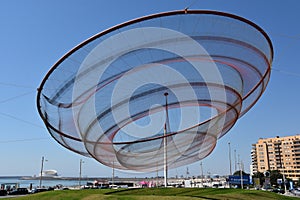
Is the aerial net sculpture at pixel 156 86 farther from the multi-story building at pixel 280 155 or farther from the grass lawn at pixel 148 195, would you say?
the multi-story building at pixel 280 155

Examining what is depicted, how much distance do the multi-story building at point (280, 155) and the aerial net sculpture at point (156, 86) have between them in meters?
139

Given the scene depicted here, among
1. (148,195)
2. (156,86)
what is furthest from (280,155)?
(156,86)

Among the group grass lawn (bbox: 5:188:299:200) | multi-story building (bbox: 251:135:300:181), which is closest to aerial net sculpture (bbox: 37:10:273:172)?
grass lawn (bbox: 5:188:299:200)

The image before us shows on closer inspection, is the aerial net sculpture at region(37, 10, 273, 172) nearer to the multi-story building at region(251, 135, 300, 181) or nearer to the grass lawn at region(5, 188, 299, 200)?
the grass lawn at region(5, 188, 299, 200)

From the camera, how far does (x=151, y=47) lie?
13734mm

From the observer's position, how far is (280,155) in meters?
157

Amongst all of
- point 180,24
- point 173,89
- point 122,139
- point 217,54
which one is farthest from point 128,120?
point 180,24

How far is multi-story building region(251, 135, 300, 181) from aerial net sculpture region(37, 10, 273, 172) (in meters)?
139

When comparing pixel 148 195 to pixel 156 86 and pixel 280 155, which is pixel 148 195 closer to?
pixel 156 86

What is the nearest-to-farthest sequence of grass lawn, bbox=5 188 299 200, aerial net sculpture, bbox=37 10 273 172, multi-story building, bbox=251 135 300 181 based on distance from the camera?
1. aerial net sculpture, bbox=37 10 273 172
2. grass lawn, bbox=5 188 299 200
3. multi-story building, bbox=251 135 300 181

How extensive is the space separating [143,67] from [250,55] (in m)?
5.57

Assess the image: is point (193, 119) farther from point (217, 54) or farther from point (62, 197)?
point (62, 197)

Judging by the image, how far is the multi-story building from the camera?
150250 millimetres

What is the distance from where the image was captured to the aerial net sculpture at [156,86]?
12.8m
